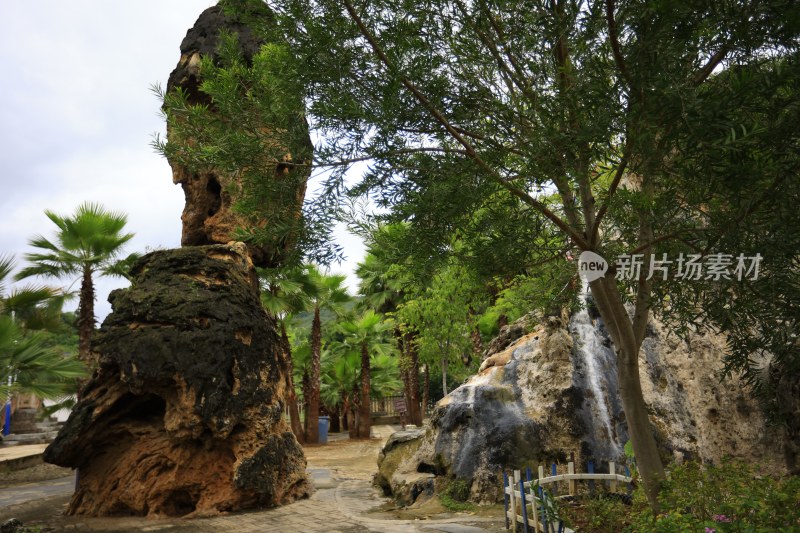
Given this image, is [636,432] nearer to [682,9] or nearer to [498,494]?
[682,9]

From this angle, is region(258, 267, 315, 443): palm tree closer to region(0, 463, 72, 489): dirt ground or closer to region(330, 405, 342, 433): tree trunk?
region(0, 463, 72, 489): dirt ground

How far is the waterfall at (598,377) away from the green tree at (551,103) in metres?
4.27

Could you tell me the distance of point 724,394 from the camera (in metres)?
9.56

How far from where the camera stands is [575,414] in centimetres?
922

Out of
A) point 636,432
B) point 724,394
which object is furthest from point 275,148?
point 724,394

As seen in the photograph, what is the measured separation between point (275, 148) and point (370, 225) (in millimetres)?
1044

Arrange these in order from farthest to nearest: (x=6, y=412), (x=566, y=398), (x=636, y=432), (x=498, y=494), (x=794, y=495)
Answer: (x=6, y=412), (x=566, y=398), (x=498, y=494), (x=636, y=432), (x=794, y=495)

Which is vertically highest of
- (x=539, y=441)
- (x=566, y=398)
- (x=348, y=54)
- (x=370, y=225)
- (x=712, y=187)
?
(x=348, y=54)

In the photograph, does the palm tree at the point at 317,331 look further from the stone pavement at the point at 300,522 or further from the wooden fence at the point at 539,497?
the wooden fence at the point at 539,497

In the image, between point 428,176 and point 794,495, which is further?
point 428,176

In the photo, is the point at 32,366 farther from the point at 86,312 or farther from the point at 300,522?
the point at 300,522

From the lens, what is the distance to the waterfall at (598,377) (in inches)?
359

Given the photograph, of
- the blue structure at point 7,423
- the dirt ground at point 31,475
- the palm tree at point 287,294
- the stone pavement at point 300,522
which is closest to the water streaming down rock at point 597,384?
the stone pavement at point 300,522

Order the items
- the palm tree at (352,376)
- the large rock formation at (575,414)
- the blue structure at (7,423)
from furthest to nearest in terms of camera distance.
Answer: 1. the palm tree at (352,376)
2. the blue structure at (7,423)
3. the large rock formation at (575,414)
